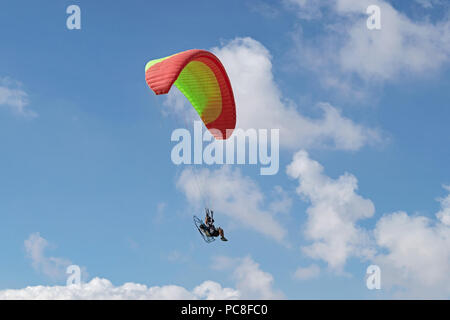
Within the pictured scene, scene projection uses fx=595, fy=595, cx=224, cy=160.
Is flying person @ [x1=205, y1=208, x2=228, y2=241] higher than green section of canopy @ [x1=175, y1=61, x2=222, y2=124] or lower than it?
lower

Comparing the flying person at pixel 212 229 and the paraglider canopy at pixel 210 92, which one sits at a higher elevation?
the paraglider canopy at pixel 210 92

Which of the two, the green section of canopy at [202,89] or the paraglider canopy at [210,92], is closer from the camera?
the paraglider canopy at [210,92]

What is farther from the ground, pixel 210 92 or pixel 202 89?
pixel 202 89

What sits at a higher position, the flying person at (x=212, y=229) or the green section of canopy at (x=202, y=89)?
the green section of canopy at (x=202, y=89)

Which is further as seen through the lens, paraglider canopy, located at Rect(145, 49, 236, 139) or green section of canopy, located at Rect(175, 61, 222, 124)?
green section of canopy, located at Rect(175, 61, 222, 124)

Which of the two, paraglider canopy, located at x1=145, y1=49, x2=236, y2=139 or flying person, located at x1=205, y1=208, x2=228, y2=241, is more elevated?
paraglider canopy, located at x1=145, y1=49, x2=236, y2=139

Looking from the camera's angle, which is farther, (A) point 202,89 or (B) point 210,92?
(A) point 202,89
